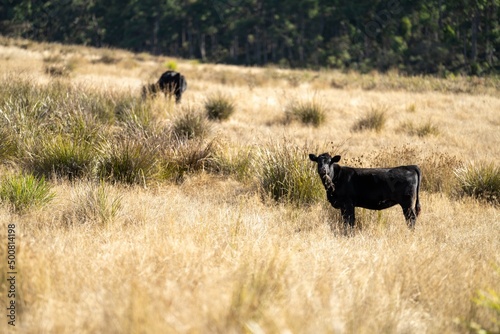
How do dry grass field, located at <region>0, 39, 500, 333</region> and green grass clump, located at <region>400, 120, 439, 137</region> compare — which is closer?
dry grass field, located at <region>0, 39, 500, 333</region>

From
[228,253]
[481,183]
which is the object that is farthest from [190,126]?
[228,253]

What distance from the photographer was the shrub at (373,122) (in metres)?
11.9

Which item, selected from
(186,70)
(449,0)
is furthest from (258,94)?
(449,0)

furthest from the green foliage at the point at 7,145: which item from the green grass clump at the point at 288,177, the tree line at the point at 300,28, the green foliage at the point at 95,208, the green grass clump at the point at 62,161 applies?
the tree line at the point at 300,28

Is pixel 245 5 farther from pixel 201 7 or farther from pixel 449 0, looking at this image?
pixel 449 0

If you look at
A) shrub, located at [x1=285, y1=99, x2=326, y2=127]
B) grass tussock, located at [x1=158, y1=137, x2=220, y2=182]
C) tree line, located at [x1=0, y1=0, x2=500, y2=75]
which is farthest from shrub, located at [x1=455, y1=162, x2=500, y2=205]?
tree line, located at [x1=0, y1=0, x2=500, y2=75]

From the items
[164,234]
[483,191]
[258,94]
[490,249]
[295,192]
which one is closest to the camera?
[164,234]

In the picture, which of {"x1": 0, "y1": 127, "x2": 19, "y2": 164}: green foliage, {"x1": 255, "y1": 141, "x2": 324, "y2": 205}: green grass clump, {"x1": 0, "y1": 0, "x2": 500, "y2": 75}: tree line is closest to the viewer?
{"x1": 255, "y1": 141, "x2": 324, "y2": 205}: green grass clump

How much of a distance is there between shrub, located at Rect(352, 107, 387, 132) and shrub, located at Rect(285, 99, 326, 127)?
955mm

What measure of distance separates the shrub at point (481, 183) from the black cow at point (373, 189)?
1.95 meters

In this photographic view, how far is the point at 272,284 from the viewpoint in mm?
2916

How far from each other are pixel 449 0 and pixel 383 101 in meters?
23.5

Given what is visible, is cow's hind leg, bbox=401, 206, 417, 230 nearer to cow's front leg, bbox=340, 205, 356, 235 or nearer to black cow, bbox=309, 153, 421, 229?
black cow, bbox=309, 153, 421, 229

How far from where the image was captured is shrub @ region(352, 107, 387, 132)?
11852 millimetres
